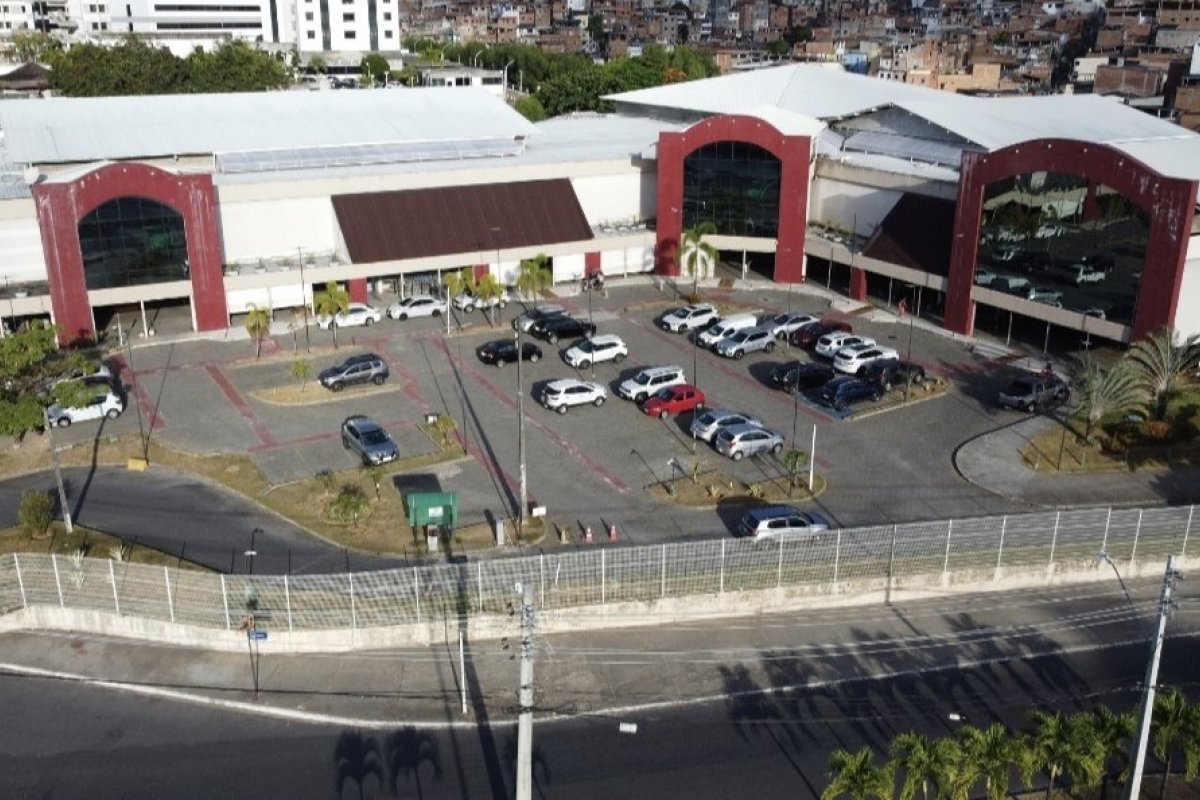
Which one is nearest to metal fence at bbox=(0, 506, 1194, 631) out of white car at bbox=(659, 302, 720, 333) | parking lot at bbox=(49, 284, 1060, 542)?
parking lot at bbox=(49, 284, 1060, 542)

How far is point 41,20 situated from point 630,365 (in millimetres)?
159012

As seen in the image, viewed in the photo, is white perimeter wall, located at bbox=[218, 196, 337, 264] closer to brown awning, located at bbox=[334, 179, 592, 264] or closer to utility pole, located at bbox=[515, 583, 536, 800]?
brown awning, located at bbox=[334, 179, 592, 264]

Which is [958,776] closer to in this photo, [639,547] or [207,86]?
[639,547]

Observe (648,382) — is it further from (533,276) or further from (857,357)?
(533,276)

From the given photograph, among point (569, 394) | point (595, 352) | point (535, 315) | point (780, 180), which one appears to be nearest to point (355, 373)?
point (569, 394)

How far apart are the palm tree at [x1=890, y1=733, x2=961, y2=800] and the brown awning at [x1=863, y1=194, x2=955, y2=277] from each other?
34713 millimetres

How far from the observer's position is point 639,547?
98.6 feet

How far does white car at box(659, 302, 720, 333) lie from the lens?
5078 centimetres

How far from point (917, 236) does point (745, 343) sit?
11.9m

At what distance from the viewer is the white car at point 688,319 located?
50.8 meters

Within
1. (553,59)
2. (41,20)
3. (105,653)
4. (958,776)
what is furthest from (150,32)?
(958,776)

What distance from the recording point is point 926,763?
20062mm

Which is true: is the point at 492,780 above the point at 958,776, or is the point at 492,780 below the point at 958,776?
below

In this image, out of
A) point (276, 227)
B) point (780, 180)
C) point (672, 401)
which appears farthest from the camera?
point (780, 180)
